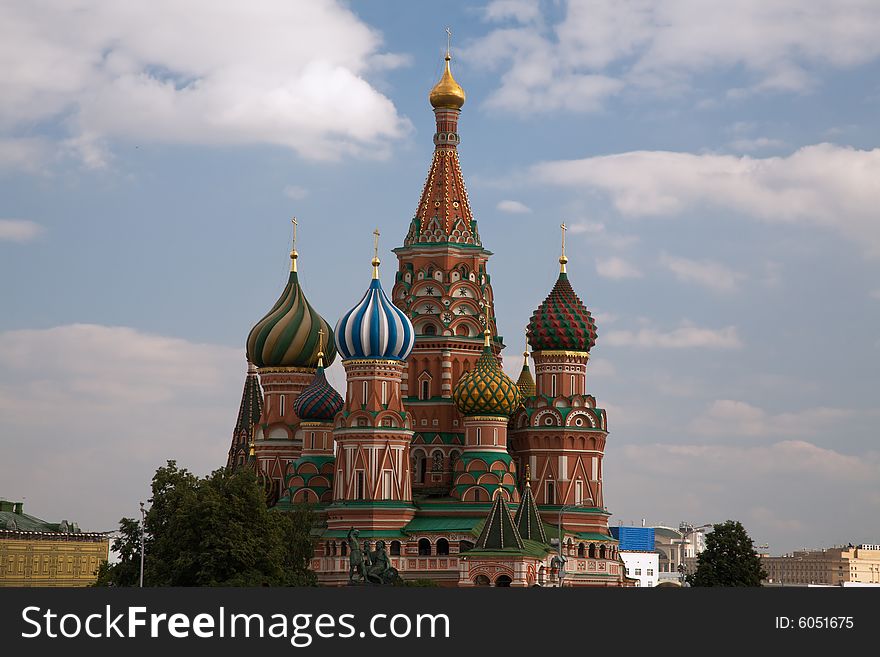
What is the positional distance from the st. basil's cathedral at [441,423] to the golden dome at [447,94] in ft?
0.25

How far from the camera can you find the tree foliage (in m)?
67.9

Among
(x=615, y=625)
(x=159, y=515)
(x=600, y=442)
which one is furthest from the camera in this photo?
(x=600, y=442)

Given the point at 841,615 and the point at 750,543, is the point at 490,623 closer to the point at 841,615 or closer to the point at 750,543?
the point at 841,615

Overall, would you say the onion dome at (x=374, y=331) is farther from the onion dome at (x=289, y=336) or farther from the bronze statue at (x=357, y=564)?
the bronze statue at (x=357, y=564)

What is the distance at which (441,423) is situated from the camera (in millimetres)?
83188

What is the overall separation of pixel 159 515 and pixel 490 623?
29.0 m

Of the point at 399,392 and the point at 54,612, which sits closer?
the point at 54,612

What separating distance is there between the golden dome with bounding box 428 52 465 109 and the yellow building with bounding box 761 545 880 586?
4294 inches

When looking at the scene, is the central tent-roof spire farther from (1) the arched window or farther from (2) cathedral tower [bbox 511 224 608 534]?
(1) the arched window

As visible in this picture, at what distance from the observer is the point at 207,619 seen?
4434 centimetres

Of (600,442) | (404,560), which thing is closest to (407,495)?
(404,560)

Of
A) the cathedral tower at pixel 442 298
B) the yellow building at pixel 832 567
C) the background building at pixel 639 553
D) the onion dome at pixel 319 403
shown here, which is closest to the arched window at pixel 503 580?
the cathedral tower at pixel 442 298

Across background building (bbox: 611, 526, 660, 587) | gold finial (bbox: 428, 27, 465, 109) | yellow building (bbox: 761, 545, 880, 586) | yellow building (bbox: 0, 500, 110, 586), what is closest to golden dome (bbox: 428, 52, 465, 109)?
gold finial (bbox: 428, 27, 465, 109)

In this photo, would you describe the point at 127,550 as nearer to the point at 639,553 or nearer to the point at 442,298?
the point at 442,298
